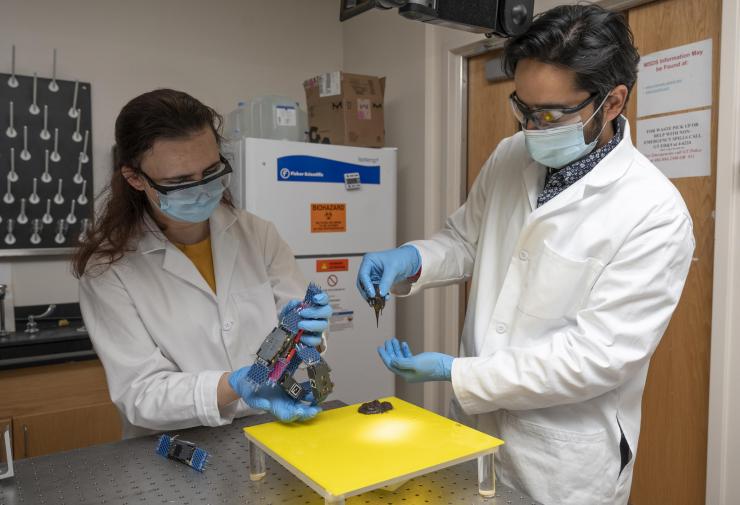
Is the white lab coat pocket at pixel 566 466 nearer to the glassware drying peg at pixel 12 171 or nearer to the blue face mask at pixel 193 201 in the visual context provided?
the blue face mask at pixel 193 201

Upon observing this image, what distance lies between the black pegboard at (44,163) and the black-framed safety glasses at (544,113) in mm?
2260

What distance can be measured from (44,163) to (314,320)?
2.28m

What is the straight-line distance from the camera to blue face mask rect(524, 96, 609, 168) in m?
1.22

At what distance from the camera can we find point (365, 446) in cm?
98

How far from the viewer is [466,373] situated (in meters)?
1.19

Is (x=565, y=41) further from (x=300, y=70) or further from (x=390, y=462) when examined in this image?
(x=300, y=70)

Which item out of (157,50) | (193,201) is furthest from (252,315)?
(157,50)

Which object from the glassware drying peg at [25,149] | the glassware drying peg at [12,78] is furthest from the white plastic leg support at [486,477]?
the glassware drying peg at [12,78]

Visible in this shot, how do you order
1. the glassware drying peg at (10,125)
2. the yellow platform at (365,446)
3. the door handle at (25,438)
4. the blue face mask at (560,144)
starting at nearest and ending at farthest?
the yellow platform at (365,446) < the blue face mask at (560,144) < the door handle at (25,438) < the glassware drying peg at (10,125)

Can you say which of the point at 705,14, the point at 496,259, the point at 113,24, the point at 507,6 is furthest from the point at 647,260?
the point at 113,24

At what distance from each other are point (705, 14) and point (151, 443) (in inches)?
82.6

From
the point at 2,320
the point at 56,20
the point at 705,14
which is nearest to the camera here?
the point at 705,14

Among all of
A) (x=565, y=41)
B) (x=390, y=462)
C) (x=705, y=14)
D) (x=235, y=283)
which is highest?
(x=705, y=14)

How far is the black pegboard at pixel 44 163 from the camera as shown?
276cm
